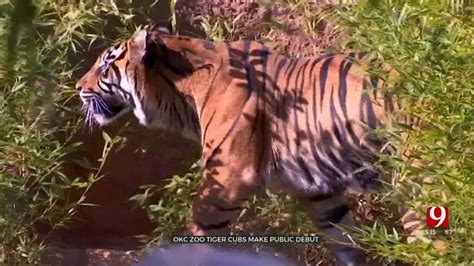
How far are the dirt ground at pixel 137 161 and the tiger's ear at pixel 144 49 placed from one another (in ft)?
0.27

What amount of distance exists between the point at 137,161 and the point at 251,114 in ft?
1.40

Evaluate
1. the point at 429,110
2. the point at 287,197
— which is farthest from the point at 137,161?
the point at 429,110

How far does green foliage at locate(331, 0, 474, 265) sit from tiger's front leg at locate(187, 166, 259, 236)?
43 centimetres

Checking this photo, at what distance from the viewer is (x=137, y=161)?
2.47m

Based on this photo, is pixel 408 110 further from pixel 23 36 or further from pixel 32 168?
pixel 23 36

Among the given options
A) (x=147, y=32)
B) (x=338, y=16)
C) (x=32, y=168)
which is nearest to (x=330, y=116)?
(x=338, y=16)

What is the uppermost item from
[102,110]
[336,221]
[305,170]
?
[102,110]

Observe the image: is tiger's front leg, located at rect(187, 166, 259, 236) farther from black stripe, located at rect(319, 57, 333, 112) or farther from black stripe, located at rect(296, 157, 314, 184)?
black stripe, located at rect(319, 57, 333, 112)

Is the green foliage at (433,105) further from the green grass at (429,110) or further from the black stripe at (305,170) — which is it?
the black stripe at (305,170)

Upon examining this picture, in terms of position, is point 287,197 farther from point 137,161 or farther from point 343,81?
point 137,161

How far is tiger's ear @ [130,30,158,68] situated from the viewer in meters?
2.35

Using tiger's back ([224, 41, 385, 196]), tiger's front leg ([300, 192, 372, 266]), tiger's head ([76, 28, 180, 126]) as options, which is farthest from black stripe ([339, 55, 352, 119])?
tiger's head ([76, 28, 180, 126])

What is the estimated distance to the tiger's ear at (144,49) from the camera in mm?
2350

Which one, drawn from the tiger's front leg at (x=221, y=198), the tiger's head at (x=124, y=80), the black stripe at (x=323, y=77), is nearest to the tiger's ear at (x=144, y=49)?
the tiger's head at (x=124, y=80)
